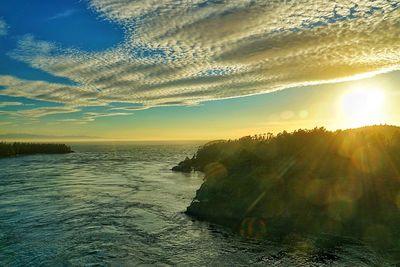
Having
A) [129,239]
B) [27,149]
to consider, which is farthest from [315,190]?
[27,149]

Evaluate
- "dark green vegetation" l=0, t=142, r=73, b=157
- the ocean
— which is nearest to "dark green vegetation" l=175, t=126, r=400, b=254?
the ocean

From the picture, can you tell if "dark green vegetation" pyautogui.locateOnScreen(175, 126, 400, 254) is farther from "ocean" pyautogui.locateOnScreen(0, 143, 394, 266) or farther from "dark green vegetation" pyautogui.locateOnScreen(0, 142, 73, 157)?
"dark green vegetation" pyautogui.locateOnScreen(0, 142, 73, 157)

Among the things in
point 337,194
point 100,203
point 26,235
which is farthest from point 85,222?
point 337,194

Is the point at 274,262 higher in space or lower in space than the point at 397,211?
lower

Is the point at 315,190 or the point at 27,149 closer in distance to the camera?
the point at 315,190

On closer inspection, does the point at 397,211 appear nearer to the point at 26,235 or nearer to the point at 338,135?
the point at 338,135

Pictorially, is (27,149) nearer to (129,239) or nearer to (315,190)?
(129,239)
